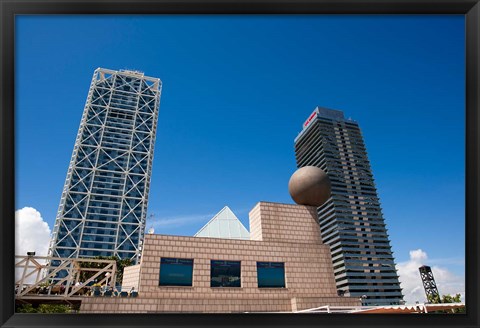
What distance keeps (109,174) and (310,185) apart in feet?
252

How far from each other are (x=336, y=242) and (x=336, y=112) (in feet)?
156

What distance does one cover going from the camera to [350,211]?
106500 millimetres

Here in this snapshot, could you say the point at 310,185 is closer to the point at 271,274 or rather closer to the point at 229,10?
the point at 271,274

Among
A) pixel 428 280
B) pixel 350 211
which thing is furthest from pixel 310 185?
pixel 350 211

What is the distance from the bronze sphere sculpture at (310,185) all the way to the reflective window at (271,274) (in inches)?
142

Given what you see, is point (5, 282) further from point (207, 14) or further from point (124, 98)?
point (124, 98)

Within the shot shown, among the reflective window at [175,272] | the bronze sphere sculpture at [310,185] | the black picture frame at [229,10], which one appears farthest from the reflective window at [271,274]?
the black picture frame at [229,10]

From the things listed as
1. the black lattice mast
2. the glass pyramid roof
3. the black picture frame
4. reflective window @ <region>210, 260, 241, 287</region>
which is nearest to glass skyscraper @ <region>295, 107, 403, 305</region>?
the black lattice mast

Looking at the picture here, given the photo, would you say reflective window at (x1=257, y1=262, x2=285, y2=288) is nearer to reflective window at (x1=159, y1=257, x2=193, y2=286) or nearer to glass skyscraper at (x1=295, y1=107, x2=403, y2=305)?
reflective window at (x1=159, y1=257, x2=193, y2=286)

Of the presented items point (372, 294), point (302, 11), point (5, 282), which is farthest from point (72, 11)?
point (372, 294)

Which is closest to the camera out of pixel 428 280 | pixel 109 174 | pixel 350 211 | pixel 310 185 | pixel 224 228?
pixel 310 185

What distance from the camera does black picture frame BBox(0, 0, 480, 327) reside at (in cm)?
360

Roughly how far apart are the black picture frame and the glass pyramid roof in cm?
1576

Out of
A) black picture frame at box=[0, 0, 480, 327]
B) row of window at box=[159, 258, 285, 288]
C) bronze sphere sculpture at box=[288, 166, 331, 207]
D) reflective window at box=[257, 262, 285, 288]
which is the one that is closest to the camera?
black picture frame at box=[0, 0, 480, 327]
